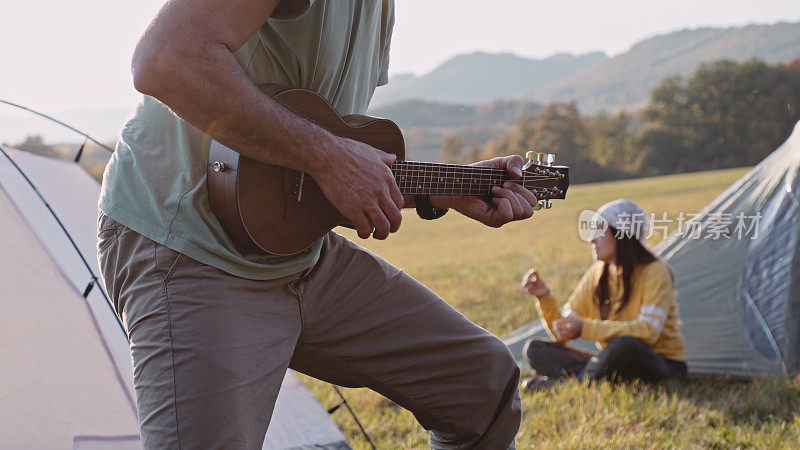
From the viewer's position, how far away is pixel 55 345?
249 centimetres

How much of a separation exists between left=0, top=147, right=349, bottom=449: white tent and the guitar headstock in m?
1.38

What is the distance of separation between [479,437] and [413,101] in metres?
67.8

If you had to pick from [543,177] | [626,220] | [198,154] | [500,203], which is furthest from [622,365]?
[198,154]

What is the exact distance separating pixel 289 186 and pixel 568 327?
2.65m

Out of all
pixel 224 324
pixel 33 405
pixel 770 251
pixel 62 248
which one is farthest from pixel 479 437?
pixel 770 251

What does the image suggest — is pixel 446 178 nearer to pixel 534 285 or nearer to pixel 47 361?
pixel 47 361

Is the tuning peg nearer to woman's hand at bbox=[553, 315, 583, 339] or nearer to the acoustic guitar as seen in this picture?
the acoustic guitar

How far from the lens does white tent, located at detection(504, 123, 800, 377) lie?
4.14 metres

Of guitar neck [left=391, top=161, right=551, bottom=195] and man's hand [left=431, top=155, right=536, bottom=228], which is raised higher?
guitar neck [left=391, top=161, right=551, bottom=195]

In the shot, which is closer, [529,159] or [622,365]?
[529,159]

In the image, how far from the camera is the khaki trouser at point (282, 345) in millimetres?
1509

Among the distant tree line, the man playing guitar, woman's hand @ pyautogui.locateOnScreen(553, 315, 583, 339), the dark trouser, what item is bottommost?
the distant tree line

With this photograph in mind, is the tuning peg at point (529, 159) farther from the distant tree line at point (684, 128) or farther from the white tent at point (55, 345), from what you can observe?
the distant tree line at point (684, 128)

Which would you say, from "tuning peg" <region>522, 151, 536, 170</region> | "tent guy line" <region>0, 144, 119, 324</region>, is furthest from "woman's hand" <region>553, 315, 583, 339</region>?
"tent guy line" <region>0, 144, 119, 324</region>
